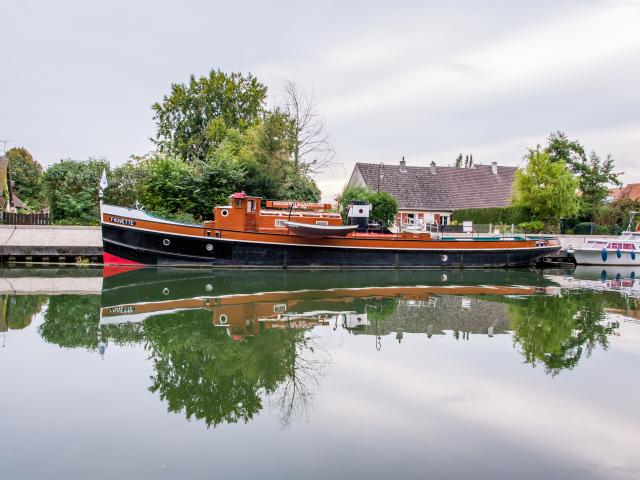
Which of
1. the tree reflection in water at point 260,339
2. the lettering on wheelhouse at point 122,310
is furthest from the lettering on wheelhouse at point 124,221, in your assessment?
the lettering on wheelhouse at point 122,310

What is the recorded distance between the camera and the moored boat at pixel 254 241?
21.5 metres

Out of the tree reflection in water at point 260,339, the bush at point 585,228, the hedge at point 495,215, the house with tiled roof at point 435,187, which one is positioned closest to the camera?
the tree reflection in water at point 260,339

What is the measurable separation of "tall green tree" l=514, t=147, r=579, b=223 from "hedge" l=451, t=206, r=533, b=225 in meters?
0.55

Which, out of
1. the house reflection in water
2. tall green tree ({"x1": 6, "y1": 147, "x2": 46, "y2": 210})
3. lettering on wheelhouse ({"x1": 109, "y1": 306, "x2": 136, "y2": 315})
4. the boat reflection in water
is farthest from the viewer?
tall green tree ({"x1": 6, "y1": 147, "x2": 46, "y2": 210})

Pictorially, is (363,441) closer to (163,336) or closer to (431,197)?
(163,336)

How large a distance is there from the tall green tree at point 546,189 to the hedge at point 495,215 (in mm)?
553

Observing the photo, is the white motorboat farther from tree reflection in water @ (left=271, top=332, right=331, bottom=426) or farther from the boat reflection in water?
tree reflection in water @ (left=271, top=332, right=331, bottom=426)

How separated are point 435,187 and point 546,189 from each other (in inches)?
454

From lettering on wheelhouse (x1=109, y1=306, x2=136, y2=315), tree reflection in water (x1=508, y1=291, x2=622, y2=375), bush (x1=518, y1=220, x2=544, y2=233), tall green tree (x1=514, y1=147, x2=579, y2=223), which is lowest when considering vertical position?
lettering on wheelhouse (x1=109, y1=306, x2=136, y2=315)

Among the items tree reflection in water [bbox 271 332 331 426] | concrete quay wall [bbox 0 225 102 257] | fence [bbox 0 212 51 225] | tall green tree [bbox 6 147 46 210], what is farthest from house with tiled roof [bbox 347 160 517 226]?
tree reflection in water [bbox 271 332 331 426]

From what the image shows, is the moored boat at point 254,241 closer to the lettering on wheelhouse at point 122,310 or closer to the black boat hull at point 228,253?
the black boat hull at point 228,253

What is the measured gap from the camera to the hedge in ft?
116

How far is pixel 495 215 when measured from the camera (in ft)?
122

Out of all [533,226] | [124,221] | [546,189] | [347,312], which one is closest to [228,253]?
[124,221]
